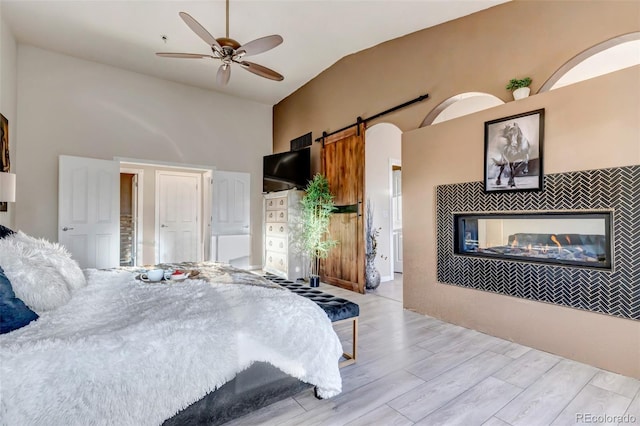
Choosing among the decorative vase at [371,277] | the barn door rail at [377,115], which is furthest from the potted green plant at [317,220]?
the barn door rail at [377,115]

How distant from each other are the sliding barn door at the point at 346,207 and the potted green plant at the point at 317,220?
143 mm

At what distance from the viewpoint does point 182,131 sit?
18.1 ft

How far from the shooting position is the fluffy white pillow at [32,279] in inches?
61.9

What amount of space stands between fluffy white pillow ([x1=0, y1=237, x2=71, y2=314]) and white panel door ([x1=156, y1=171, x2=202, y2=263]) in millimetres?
4688

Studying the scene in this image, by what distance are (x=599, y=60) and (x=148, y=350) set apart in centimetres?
536

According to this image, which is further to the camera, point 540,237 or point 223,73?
point 223,73

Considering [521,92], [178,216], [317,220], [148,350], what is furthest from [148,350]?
[178,216]

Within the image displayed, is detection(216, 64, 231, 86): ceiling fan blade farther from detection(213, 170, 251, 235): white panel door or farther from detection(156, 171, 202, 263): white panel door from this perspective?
detection(156, 171, 202, 263): white panel door

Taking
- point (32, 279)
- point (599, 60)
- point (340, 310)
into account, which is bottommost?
point (340, 310)

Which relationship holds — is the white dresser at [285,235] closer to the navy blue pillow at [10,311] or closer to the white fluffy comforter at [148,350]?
the white fluffy comforter at [148,350]

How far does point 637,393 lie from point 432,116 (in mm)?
2882

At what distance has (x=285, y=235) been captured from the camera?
16.8 feet

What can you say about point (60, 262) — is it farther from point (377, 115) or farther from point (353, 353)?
point (377, 115)

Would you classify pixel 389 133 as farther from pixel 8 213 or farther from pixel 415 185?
pixel 8 213
